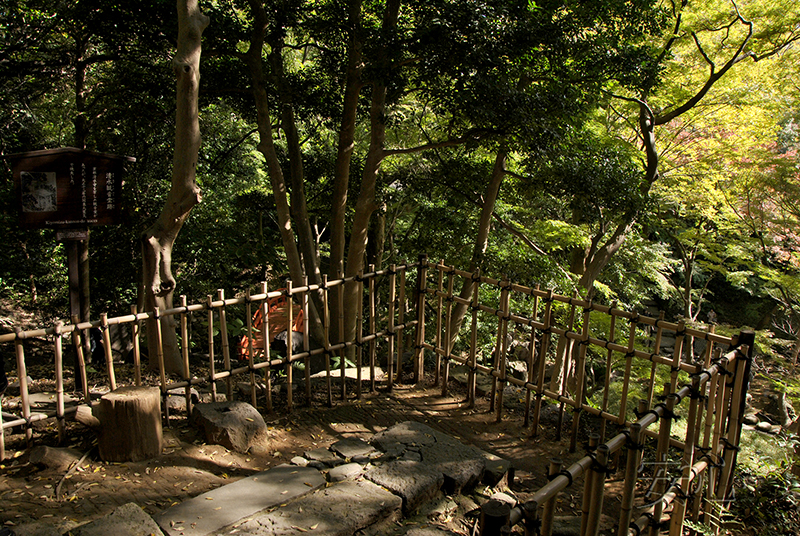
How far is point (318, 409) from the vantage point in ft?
19.1

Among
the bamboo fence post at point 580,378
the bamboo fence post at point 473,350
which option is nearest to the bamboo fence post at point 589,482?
the bamboo fence post at point 580,378

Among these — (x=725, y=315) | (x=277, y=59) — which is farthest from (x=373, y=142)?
(x=725, y=315)

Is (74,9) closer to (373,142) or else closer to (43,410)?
(373,142)

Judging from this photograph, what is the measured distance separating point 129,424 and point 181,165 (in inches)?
101

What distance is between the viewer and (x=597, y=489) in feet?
8.56

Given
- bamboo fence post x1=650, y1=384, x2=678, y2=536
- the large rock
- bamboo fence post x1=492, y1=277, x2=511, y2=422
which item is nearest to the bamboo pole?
the large rock

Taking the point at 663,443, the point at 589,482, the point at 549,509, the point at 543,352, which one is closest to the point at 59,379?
the point at 549,509

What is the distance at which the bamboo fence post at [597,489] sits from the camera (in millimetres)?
2504

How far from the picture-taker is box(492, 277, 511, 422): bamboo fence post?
217 inches

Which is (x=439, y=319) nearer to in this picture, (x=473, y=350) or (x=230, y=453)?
(x=473, y=350)

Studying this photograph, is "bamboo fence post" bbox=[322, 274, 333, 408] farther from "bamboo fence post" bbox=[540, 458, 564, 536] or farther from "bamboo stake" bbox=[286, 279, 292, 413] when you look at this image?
"bamboo fence post" bbox=[540, 458, 564, 536]

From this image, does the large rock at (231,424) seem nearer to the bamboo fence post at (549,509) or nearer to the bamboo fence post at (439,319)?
the bamboo fence post at (439,319)

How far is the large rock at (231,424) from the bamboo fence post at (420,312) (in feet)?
7.51

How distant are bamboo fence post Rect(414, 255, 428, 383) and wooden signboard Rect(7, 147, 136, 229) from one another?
3332mm
